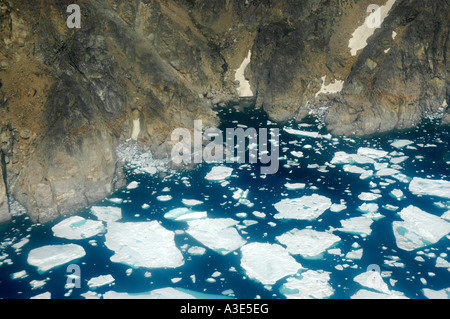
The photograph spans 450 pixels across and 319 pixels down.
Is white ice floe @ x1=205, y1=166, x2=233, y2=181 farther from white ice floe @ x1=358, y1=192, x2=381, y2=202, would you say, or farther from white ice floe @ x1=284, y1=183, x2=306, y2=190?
white ice floe @ x1=358, y1=192, x2=381, y2=202

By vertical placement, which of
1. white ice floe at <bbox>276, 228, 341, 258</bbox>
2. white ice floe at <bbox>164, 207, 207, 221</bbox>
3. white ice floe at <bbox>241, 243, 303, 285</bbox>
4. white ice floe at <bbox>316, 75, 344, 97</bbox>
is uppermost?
white ice floe at <bbox>316, 75, 344, 97</bbox>

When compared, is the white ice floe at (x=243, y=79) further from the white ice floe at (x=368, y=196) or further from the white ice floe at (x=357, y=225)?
the white ice floe at (x=357, y=225)

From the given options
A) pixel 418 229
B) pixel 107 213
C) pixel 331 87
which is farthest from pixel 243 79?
pixel 418 229

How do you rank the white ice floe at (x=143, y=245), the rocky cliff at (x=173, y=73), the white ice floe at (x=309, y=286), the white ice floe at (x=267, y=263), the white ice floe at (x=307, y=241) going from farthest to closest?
the rocky cliff at (x=173, y=73) < the white ice floe at (x=307, y=241) < the white ice floe at (x=143, y=245) < the white ice floe at (x=267, y=263) < the white ice floe at (x=309, y=286)

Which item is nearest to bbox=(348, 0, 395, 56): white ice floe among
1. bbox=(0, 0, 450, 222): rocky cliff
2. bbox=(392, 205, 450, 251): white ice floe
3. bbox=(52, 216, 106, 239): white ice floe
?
bbox=(0, 0, 450, 222): rocky cliff

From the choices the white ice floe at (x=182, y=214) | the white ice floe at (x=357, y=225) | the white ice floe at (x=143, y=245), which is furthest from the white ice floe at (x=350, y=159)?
the white ice floe at (x=143, y=245)
